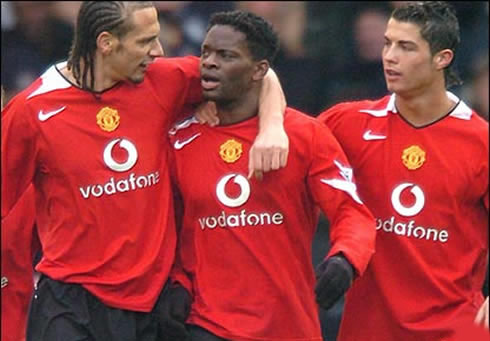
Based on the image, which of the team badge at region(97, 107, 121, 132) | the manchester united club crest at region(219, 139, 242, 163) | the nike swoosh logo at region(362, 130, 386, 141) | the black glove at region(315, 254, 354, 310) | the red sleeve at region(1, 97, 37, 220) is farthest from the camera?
the nike swoosh logo at region(362, 130, 386, 141)

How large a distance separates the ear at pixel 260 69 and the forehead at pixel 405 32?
1.93 feet

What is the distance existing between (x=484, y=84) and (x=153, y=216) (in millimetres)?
3175

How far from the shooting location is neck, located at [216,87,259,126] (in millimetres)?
7109

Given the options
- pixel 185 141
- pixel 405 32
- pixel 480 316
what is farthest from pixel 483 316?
pixel 185 141

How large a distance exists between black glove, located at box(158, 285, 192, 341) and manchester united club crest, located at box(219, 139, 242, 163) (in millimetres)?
567

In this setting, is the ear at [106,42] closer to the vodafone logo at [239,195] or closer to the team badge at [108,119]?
the team badge at [108,119]

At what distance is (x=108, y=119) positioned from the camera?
6.98 m

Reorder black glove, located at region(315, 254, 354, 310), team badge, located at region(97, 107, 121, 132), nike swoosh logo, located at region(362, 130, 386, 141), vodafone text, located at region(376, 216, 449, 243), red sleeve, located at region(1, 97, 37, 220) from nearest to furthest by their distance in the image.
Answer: black glove, located at region(315, 254, 354, 310) < red sleeve, located at region(1, 97, 37, 220) < team badge, located at region(97, 107, 121, 132) < vodafone text, located at region(376, 216, 449, 243) < nike swoosh logo, located at region(362, 130, 386, 141)

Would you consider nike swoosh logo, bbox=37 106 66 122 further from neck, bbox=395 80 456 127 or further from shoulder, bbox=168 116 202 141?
neck, bbox=395 80 456 127

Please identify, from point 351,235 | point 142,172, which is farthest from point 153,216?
point 351,235

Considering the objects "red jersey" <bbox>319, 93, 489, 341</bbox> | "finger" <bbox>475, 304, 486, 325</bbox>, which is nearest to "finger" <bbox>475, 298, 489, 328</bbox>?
"finger" <bbox>475, 304, 486, 325</bbox>

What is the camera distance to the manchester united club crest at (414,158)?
24.0 feet

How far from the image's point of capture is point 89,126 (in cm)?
695

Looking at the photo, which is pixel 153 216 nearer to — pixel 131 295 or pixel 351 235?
pixel 131 295
